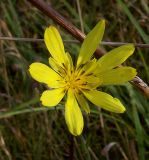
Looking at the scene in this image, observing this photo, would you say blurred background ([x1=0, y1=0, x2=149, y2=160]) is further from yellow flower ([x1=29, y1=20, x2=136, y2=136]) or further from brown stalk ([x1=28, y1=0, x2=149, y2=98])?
brown stalk ([x1=28, y1=0, x2=149, y2=98])

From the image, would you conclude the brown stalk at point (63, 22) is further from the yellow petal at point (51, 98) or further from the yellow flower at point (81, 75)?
the yellow petal at point (51, 98)

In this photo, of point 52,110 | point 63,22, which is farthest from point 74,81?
point 52,110

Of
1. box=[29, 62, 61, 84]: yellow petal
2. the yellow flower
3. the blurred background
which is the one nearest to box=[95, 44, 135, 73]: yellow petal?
the yellow flower

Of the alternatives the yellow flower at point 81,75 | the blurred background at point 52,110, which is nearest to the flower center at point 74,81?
the yellow flower at point 81,75

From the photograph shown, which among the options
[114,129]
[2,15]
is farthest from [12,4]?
[114,129]

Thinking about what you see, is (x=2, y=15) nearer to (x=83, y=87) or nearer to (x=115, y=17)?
(x=115, y=17)

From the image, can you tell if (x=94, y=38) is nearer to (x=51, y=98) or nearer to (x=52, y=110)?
(x=51, y=98)
